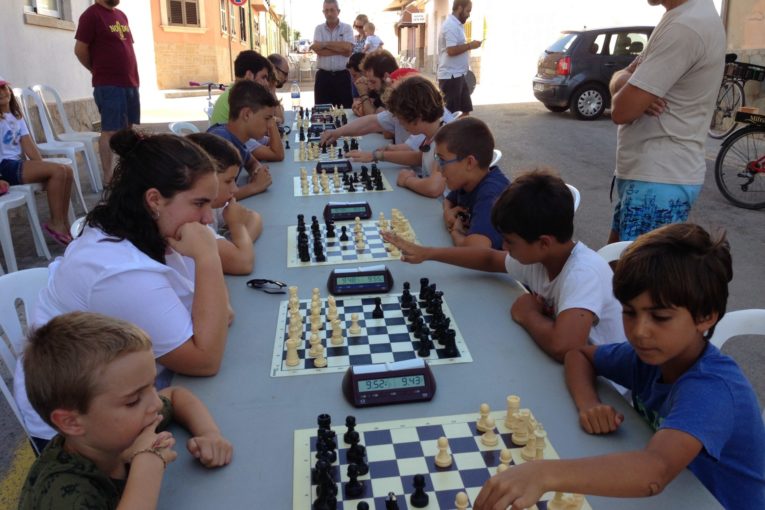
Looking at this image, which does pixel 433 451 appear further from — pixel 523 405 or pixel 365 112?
pixel 365 112

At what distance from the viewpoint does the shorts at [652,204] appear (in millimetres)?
2521

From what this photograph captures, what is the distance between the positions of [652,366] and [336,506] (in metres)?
0.85

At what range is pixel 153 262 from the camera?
1.62 meters

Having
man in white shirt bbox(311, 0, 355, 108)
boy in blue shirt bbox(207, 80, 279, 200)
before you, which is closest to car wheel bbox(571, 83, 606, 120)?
man in white shirt bbox(311, 0, 355, 108)

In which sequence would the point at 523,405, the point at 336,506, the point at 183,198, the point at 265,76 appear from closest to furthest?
the point at 336,506 < the point at 523,405 < the point at 183,198 < the point at 265,76

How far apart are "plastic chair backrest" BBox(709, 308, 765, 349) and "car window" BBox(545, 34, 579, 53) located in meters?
10.0

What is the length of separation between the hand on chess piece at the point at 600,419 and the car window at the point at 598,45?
10664mm

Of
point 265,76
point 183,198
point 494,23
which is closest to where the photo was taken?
point 183,198

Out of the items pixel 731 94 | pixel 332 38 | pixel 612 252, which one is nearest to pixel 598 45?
pixel 731 94

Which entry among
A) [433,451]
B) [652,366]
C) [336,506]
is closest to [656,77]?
[652,366]

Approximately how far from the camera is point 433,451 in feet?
4.19

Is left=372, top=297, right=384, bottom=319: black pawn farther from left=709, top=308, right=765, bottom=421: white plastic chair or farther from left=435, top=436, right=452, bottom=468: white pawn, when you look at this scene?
left=709, top=308, right=765, bottom=421: white plastic chair

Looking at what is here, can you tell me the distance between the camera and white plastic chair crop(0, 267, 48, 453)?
6.21 ft

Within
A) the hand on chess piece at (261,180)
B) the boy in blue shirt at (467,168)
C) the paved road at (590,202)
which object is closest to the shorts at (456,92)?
the paved road at (590,202)
